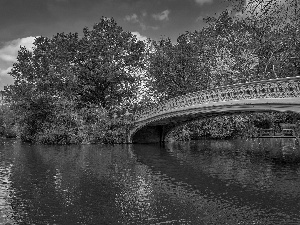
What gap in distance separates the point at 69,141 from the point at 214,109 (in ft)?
62.6

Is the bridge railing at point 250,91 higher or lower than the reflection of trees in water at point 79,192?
higher

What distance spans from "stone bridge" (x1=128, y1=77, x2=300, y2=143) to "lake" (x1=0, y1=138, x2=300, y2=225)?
340 centimetres

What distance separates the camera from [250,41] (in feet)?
126

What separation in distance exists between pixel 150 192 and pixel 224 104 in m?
9.37

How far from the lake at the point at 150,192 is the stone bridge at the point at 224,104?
11.2 feet

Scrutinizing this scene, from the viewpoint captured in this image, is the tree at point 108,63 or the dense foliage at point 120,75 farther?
the tree at point 108,63

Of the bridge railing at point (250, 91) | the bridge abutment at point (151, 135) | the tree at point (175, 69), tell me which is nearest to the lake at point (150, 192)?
the bridge railing at point (250, 91)

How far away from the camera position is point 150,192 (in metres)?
12.3

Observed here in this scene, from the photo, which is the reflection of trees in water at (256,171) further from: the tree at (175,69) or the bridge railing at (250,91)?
the tree at (175,69)

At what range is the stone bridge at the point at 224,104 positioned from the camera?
15.4 metres

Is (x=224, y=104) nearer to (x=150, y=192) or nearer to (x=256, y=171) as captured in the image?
(x=256, y=171)

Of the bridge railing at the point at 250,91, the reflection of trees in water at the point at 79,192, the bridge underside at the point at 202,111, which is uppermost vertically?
the bridge railing at the point at 250,91

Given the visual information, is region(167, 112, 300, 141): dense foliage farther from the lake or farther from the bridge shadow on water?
the lake

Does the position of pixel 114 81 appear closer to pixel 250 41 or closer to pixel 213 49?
pixel 213 49
